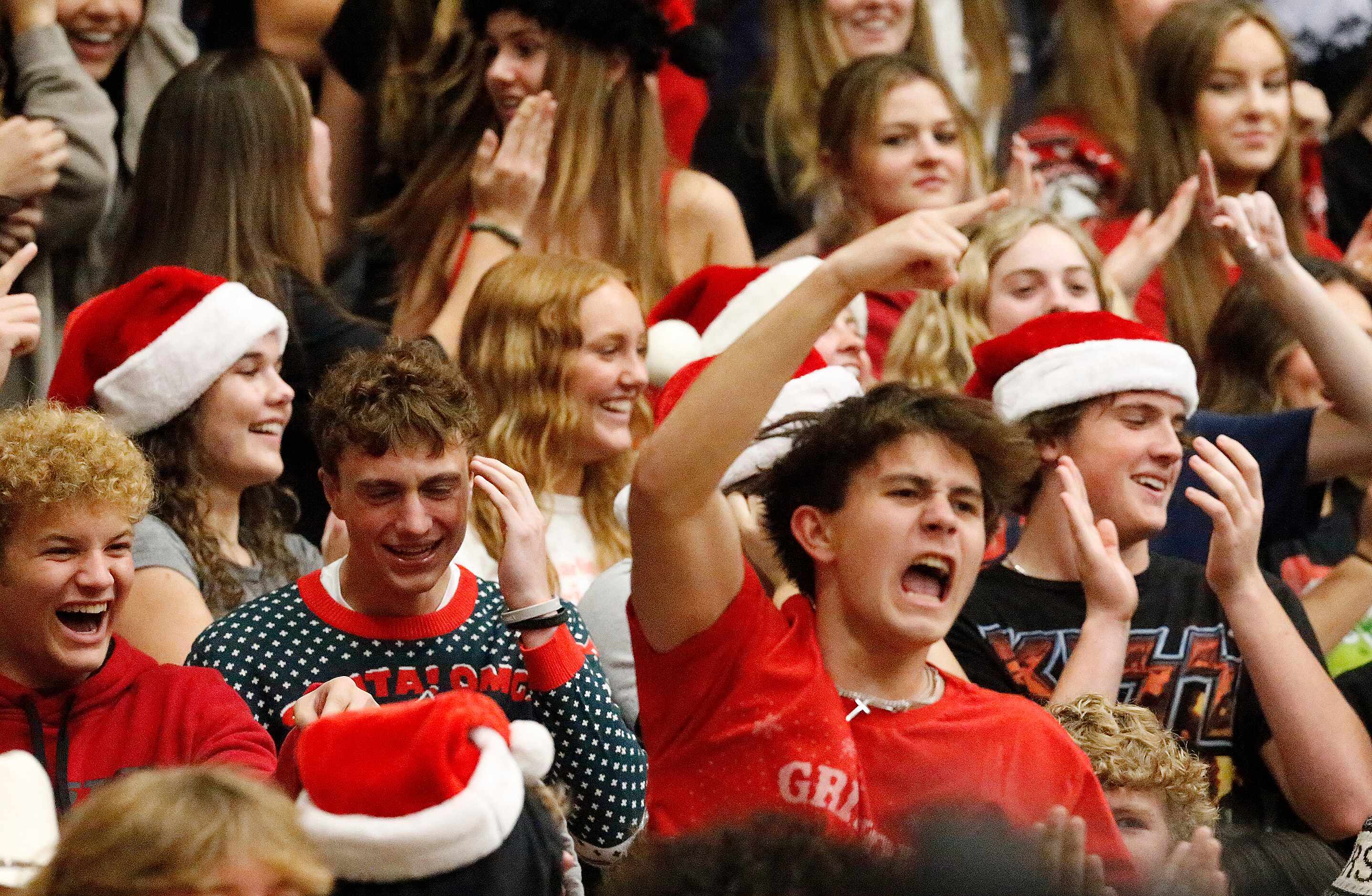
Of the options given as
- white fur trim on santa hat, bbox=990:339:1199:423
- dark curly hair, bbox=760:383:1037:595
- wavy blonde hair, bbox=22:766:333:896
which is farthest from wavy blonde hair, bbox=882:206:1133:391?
wavy blonde hair, bbox=22:766:333:896

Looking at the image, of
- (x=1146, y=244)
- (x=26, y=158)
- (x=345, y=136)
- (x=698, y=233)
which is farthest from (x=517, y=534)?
(x=1146, y=244)

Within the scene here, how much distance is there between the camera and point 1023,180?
5.58 m

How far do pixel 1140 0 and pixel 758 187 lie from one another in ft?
5.18

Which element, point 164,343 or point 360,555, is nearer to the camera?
point 360,555

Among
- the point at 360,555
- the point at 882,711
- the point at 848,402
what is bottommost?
the point at 360,555

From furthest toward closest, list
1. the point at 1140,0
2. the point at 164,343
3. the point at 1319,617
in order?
the point at 1140,0
the point at 1319,617
the point at 164,343

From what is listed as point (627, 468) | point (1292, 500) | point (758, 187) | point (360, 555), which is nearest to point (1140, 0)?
point (758, 187)

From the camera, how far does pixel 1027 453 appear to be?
3.32 meters

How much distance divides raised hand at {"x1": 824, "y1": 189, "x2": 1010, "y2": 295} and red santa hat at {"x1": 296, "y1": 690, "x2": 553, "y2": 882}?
0.90 metres

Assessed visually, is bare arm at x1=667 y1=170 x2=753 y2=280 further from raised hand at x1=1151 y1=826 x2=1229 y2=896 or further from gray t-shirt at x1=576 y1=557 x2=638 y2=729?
raised hand at x1=1151 y1=826 x2=1229 y2=896

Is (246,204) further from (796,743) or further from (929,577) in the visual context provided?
(796,743)

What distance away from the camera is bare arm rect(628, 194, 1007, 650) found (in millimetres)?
2904

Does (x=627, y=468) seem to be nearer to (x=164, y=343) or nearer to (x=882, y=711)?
(x=164, y=343)

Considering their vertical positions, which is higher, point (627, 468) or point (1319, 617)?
point (1319, 617)
